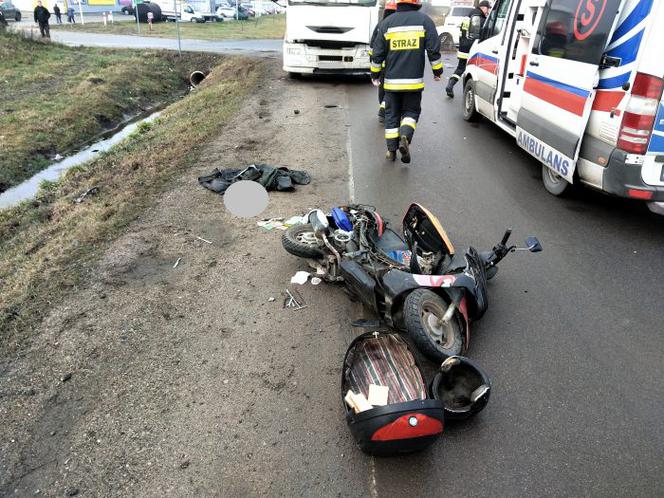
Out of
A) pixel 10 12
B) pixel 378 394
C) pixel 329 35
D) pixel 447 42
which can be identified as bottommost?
pixel 378 394

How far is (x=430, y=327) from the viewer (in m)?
3.10

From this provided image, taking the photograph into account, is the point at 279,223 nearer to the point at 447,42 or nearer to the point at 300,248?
the point at 300,248

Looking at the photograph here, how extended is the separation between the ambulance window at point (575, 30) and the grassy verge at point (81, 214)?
15.1ft

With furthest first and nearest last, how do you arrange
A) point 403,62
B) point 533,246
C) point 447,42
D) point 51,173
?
point 447,42
point 51,173
point 403,62
point 533,246

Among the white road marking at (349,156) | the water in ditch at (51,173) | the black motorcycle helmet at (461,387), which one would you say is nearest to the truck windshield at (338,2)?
the white road marking at (349,156)

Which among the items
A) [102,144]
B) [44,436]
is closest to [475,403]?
[44,436]

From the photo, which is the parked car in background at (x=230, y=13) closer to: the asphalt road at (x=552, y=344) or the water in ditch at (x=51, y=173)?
the water in ditch at (x=51, y=173)

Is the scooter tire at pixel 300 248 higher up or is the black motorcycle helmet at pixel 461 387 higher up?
the scooter tire at pixel 300 248

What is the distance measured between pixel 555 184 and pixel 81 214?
5.40 m

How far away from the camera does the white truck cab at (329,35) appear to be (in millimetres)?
11094

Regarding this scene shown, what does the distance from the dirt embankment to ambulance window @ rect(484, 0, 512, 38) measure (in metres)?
4.70

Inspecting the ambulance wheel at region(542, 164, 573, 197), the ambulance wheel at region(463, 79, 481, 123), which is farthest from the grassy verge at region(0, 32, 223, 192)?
the ambulance wheel at region(542, 164, 573, 197)

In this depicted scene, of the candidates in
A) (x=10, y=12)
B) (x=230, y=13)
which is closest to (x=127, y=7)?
(x=230, y=13)

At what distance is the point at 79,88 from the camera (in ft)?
47.4
